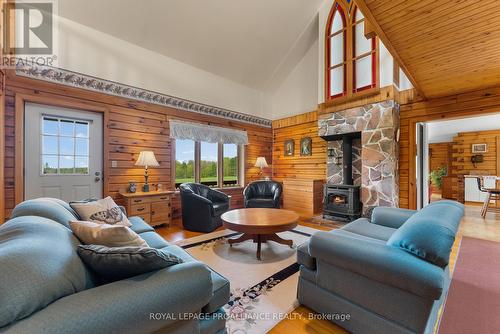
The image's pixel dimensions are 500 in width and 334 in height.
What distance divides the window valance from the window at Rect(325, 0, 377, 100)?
2348 millimetres

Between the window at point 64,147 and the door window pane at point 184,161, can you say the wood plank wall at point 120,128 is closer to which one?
the door window pane at point 184,161

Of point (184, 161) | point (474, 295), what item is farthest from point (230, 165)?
point (474, 295)

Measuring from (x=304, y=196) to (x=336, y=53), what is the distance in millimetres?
3296

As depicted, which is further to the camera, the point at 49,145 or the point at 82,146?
the point at 82,146

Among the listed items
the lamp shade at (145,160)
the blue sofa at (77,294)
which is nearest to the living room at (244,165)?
the blue sofa at (77,294)

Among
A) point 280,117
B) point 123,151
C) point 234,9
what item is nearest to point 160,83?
point 123,151

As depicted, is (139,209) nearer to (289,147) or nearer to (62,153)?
(62,153)

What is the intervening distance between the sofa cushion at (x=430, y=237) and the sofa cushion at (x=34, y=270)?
5.53 feet

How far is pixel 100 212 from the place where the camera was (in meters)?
2.16

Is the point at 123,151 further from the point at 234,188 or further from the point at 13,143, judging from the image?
the point at 234,188

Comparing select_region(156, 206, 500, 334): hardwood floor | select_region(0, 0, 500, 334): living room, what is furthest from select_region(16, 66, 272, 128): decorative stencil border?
select_region(156, 206, 500, 334): hardwood floor

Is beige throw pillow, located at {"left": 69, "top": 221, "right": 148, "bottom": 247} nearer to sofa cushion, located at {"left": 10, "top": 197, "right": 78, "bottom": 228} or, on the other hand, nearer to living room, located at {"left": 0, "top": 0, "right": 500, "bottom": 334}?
living room, located at {"left": 0, "top": 0, "right": 500, "bottom": 334}

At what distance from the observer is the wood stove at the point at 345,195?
4.36 m

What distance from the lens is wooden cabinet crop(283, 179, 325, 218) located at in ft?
16.9
